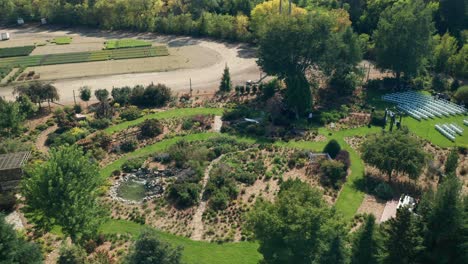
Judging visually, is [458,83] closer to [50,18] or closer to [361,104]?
[361,104]

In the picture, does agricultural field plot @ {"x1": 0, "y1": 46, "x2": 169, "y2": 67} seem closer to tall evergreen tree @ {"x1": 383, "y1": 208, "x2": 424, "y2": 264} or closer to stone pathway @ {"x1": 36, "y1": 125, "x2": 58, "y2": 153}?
stone pathway @ {"x1": 36, "y1": 125, "x2": 58, "y2": 153}

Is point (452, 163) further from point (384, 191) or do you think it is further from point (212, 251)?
point (212, 251)

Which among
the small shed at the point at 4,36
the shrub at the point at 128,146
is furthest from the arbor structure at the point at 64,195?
the small shed at the point at 4,36

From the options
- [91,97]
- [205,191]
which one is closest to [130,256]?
[205,191]

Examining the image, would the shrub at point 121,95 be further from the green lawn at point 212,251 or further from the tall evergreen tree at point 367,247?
the tall evergreen tree at point 367,247

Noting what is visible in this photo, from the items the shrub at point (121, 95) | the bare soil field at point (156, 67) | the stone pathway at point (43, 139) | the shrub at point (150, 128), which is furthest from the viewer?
the bare soil field at point (156, 67)

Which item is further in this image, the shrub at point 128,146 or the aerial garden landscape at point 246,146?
the shrub at point 128,146
